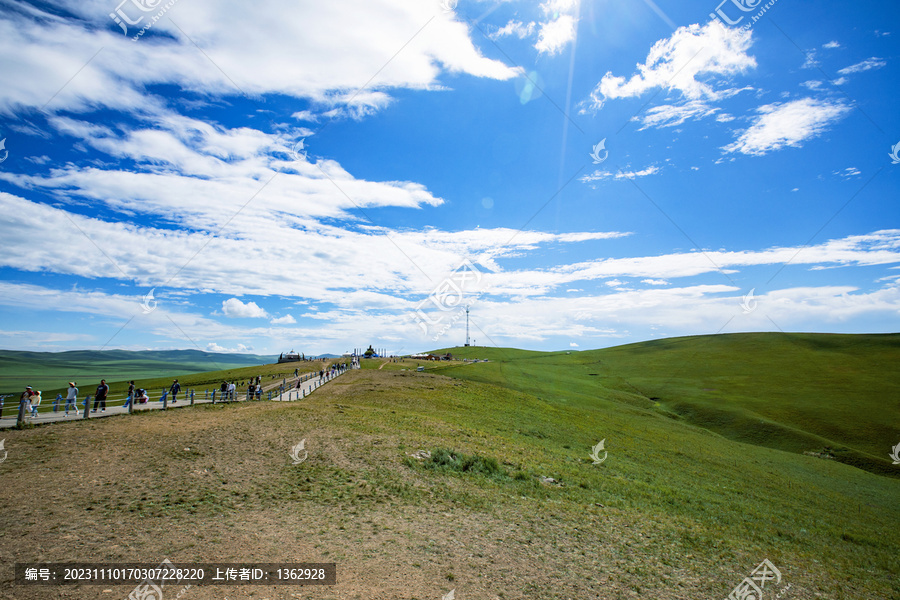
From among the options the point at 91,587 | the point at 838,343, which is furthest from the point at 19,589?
the point at 838,343

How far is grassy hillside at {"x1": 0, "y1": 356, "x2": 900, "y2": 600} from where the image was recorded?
11.2m

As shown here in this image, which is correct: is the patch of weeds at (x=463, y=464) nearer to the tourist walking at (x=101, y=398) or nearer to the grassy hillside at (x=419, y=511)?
the grassy hillside at (x=419, y=511)

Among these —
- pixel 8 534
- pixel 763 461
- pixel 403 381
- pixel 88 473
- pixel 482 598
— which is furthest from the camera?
pixel 403 381

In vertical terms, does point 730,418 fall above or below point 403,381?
below

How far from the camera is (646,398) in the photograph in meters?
69.9

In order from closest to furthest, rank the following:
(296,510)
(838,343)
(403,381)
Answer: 1. (296,510)
2. (403,381)
3. (838,343)

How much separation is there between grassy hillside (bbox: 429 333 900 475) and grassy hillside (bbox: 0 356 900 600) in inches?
906

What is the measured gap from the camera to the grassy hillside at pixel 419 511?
11.2 meters

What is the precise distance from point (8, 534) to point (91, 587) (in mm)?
4456

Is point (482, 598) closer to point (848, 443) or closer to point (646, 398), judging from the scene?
point (848, 443)

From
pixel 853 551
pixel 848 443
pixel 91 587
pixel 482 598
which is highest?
pixel 91 587

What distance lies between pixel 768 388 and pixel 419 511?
85.2m

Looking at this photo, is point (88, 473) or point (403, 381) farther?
point (403, 381)

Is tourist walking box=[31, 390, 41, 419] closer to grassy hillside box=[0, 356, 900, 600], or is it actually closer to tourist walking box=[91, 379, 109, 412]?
tourist walking box=[91, 379, 109, 412]
